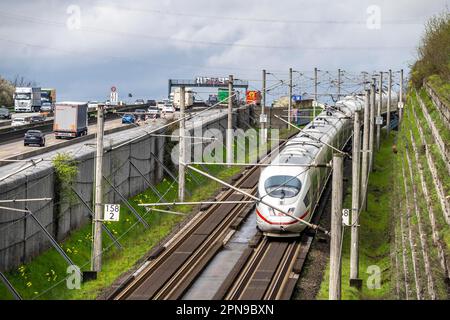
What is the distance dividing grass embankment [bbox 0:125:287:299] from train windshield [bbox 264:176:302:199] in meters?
5.89

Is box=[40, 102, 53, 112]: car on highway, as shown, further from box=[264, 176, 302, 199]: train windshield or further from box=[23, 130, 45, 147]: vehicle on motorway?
box=[264, 176, 302, 199]: train windshield

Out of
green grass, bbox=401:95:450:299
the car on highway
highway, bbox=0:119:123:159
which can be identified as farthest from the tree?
green grass, bbox=401:95:450:299

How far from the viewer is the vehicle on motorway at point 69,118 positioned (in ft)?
213

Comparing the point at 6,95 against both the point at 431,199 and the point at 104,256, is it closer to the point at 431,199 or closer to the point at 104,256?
the point at 104,256

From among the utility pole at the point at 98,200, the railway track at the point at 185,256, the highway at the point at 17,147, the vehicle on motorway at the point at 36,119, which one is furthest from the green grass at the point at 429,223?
the vehicle on motorway at the point at 36,119

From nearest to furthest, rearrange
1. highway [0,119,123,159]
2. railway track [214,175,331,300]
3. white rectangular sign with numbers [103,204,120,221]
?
railway track [214,175,331,300], white rectangular sign with numbers [103,204,120,221], highway [0,119,123,159]

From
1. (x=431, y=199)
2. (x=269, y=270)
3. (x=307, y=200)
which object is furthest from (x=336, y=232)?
(x=431, y=199)

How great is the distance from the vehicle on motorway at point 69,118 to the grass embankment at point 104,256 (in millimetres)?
17149

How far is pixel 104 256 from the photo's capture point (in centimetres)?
3609

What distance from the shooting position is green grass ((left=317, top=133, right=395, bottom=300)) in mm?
30375

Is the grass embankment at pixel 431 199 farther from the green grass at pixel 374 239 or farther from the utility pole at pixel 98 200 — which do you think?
the utility pole at pixel 98 200

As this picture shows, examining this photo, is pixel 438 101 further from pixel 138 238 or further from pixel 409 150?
pixel 138 238
